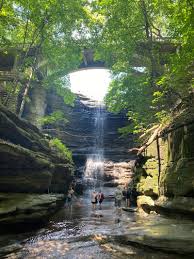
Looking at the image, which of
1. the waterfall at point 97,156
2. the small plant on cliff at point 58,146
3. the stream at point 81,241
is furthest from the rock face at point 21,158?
the waterfall at point 97,156

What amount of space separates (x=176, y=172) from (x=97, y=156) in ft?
71.7

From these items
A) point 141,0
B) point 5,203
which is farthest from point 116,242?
point 141,0

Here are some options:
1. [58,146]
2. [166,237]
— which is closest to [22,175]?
[58,146]

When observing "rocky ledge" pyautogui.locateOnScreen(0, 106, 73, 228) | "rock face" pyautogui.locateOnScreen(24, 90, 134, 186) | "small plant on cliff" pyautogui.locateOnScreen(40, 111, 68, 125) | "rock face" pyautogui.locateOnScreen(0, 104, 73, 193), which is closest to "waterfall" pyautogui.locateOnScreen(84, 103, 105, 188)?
"rock face" pyautogui.locateOnScreen(24, 90, 134, 186)

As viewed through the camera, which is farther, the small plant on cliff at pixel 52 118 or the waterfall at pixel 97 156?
the waterfall at pixel 97 156

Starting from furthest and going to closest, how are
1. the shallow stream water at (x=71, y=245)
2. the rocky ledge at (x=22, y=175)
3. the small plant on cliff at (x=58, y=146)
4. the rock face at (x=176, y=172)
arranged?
the small plant on cliff at (x=58, y=146) → the rocky ledge at (x=22, y=175) → the rock face at (x=176, y=172) → the shallow stream water at (x=71, y=245)

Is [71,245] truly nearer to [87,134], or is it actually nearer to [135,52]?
[135,52]

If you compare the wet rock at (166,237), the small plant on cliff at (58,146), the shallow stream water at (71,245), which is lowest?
the shallow stream water at (71,245)

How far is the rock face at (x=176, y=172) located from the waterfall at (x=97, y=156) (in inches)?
517

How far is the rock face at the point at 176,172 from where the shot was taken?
1049cm

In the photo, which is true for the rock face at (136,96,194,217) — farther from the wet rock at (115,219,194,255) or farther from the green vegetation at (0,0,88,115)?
the green vegetation at (0,0,88,115)

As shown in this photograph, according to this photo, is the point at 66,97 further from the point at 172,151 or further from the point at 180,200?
the point at 180,200

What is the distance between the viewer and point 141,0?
75.6ft

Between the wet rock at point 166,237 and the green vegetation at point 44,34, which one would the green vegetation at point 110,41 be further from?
the wet rock at point 166,237
